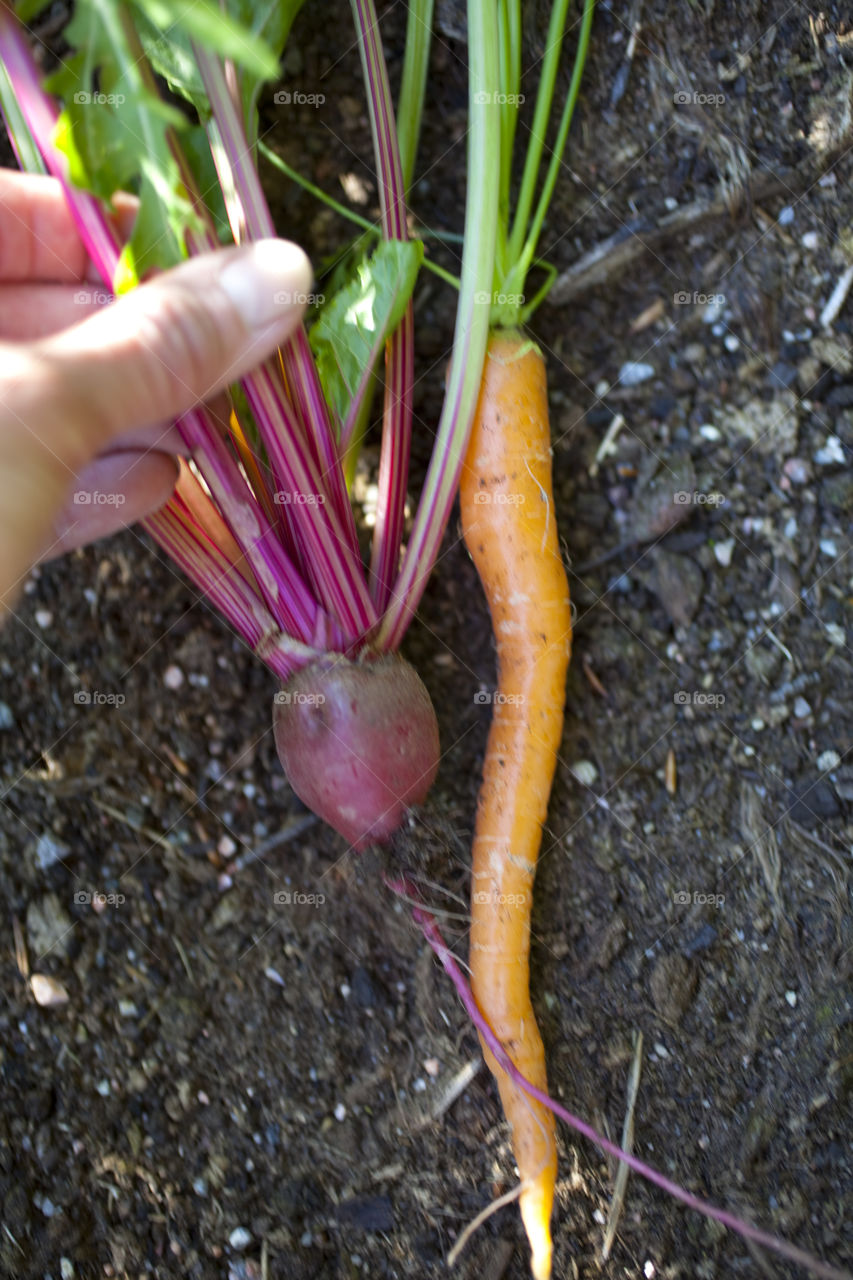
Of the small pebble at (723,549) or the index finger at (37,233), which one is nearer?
the index finger at (37,233)

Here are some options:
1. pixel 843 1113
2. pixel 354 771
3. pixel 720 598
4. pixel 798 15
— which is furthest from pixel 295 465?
pixel 843 1113

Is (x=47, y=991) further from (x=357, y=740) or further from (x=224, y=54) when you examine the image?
(x=224, y=54)

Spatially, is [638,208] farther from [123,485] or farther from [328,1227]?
[328,1227]

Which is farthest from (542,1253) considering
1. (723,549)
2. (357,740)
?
(723,549)

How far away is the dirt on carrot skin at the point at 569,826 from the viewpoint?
5.07 feet

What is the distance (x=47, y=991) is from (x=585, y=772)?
1.03 m

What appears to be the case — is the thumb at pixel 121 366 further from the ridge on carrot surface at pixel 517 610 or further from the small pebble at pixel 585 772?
the small pebble at pixel 585 772

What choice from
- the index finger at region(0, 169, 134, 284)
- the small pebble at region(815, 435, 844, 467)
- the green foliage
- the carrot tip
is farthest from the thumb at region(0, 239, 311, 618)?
the carrot tip

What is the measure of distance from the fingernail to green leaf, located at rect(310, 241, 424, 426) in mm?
304

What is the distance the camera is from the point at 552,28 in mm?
1529

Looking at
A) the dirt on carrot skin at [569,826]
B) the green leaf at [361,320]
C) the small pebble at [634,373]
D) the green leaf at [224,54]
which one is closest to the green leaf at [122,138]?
the green leaf at [224,54]

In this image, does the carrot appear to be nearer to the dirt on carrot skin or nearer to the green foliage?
the dirt on carrot skin

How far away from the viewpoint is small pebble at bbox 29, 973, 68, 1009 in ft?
5.13

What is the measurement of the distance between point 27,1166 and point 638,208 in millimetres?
2012
